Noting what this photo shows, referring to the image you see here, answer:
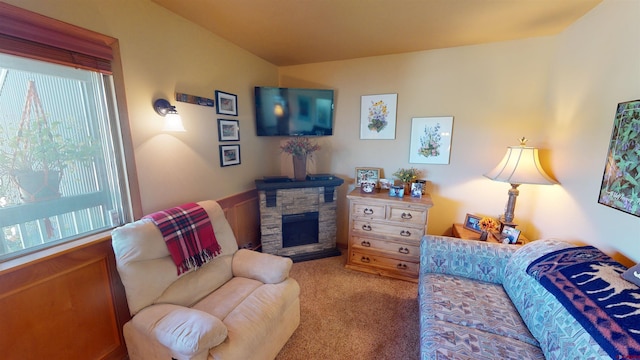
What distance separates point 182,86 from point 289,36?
3.55 feet

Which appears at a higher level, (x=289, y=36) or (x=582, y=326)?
(x=289, y=36)

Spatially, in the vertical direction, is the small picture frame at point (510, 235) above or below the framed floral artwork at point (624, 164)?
below

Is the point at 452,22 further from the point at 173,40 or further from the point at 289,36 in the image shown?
the point at 173,40

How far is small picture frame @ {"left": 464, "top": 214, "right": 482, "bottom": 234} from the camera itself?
2.36 metres

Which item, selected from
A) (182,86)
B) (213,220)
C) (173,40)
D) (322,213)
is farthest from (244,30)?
(322,213)

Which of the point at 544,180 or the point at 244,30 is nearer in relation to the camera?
the point at 544,180

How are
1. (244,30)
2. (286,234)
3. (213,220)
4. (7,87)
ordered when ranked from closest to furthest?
1. (7,87)
2. (213,220)
3. (244,30)
4. (286,234)

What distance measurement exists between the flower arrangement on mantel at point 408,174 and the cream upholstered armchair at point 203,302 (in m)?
1.64

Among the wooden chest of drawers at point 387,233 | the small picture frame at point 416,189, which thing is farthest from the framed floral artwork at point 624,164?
the small picture frame at point 416,189

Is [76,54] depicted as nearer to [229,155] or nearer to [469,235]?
[229,155]

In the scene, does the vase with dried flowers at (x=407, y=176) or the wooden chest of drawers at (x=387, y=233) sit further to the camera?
the vase with dried flowers at (x=407, y=176)

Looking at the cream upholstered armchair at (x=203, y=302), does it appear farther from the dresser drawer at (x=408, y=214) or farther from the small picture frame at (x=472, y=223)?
the small picture frame at (x=472, y=223)

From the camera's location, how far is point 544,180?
74.9 inches

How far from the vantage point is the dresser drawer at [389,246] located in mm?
2465
